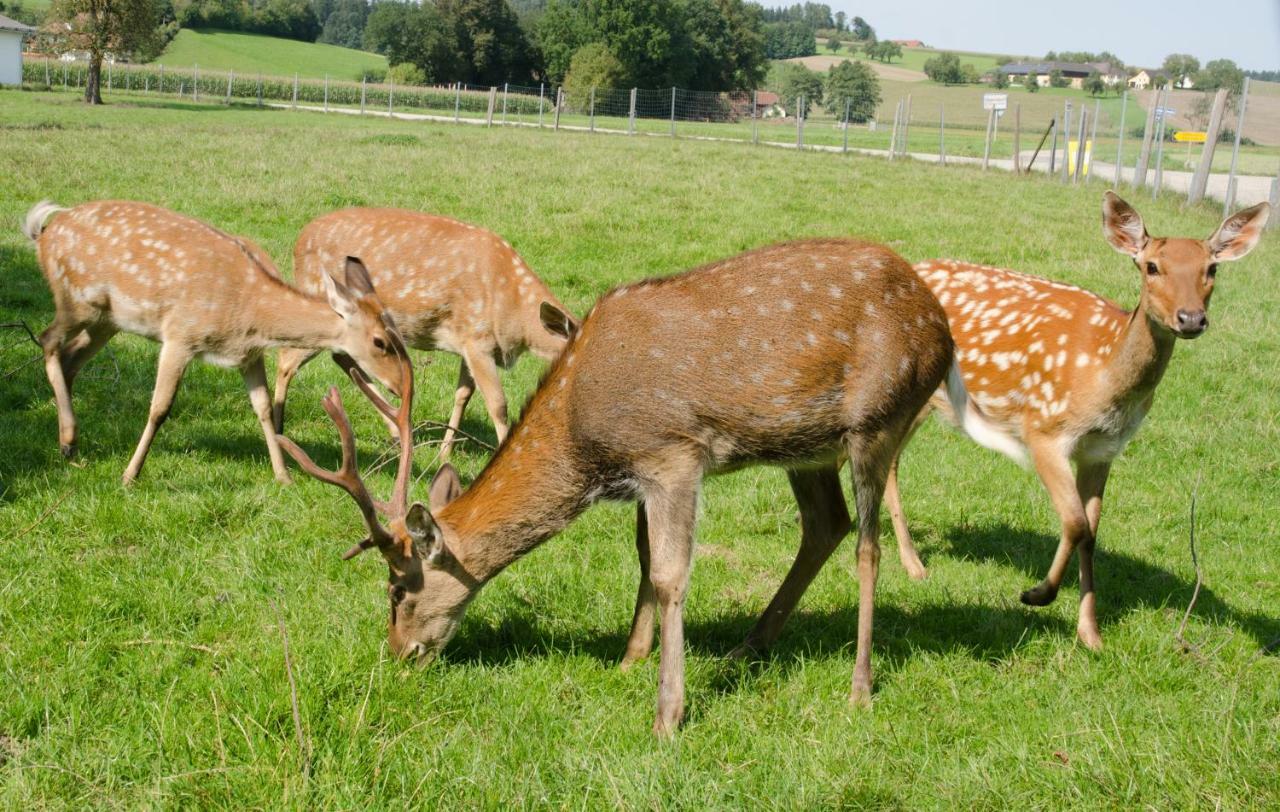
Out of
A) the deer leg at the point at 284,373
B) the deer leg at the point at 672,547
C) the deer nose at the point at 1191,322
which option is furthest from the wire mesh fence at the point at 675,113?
the deer leg at the point at 672,547

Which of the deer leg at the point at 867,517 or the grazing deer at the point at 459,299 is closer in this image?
the deer leg at the point at 867,517

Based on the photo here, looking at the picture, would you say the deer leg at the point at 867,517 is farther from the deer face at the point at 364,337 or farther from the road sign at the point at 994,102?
the road sign at the point at 994,102

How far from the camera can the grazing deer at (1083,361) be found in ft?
17.0

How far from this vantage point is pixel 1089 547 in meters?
5.41

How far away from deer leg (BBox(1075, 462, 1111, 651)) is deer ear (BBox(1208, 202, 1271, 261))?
3.89 ft

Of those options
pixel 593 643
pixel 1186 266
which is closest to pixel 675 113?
pixel 1186 266

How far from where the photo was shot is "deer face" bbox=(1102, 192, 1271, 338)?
16.3 feet

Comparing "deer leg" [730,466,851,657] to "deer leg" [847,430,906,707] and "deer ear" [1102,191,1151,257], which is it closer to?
"deer leg" [847,430,906,707]

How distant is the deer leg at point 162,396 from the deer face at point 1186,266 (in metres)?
5.07

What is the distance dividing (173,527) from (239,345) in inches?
58.6

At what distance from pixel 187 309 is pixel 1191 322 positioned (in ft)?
17.3

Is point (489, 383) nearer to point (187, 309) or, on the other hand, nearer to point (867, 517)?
point (187, 309)

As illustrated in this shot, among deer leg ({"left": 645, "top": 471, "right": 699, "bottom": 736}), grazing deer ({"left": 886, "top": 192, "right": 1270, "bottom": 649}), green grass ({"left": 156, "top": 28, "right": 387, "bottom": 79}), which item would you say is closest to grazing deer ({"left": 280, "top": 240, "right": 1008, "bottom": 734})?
deer leg ({"left": 645, "top": 471, "right": 699, "bottom": 736})

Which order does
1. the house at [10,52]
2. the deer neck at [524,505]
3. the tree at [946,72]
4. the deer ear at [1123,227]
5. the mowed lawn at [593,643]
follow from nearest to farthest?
1. the mowed lawn at [593,643]
2. the deer neck at [524,505]
3. the deer ear at [1123,227]
4. the house at [10,52]
5. the tree at [946,72]
